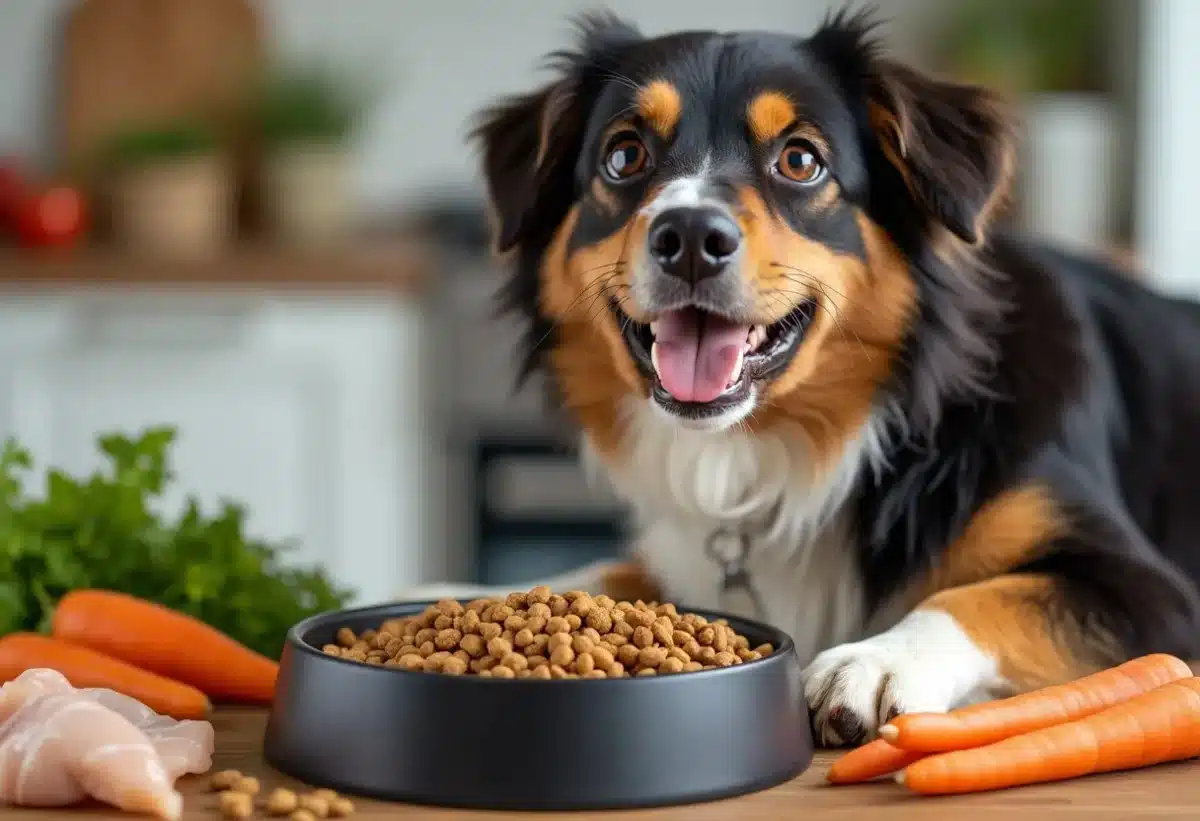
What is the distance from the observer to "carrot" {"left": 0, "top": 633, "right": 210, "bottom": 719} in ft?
4.46

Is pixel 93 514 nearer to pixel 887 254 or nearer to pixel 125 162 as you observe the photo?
pixel 887 254

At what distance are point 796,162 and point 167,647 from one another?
0.79m

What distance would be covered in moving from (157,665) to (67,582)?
0.16 metres

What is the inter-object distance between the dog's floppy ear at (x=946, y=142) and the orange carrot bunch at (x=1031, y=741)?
564 mm

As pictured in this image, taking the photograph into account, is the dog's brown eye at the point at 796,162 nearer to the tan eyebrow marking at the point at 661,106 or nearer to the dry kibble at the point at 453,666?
the tan eyebrow marking at the point at 661,106

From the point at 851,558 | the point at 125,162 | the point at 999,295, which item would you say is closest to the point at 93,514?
the point at 851,558

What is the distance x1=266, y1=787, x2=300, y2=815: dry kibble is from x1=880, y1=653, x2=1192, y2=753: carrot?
1.37ft

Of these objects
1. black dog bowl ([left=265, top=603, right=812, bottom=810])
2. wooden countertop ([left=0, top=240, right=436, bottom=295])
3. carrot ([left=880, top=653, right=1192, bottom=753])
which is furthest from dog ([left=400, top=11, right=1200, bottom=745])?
wooden countertop ([left=0, top=240, right=436, bottom=295])

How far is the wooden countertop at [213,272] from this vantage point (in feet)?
12.6

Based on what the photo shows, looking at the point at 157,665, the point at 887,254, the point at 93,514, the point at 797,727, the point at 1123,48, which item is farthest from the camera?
the point at 1123,48

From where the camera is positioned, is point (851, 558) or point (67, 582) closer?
point (67, 582)

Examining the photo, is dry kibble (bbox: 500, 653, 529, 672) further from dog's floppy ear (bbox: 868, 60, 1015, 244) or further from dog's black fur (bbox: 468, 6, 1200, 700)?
dog's floppy ear (bbox: 868, 60, 1015, 244)

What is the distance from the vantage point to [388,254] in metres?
4.00

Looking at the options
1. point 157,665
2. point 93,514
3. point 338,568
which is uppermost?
point 93,514
